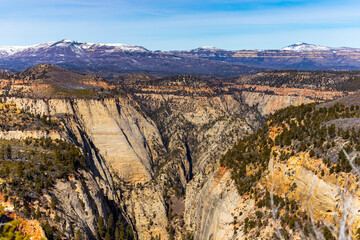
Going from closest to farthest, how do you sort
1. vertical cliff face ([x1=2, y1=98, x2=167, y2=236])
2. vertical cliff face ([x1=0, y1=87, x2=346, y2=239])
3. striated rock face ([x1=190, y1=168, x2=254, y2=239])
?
striated rock face ([x1=190, y1=168, x2=254, y2=239]) < vertical cliff face ([x1=0, y1=87, x2=346, y2=239]) < vertical cliff face ([x1=2, y1=98, x2=167, y2=236])

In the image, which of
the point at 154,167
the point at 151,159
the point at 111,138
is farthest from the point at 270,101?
the point at 111,138

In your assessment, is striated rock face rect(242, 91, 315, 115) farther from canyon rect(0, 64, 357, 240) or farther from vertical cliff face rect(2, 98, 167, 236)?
vertical cliff face rect(2, 98, 167, 236)

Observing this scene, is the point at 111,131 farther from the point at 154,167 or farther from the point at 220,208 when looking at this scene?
the point at 220,208

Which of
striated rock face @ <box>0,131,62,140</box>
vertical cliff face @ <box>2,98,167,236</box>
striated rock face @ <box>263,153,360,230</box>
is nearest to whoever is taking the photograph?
striated rock face @ <box>263,153,360,230</box>

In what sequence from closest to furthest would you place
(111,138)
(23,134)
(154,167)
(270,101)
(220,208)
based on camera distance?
(220,208) → (23,134) → (111,138) → (154,167) → (270,101)

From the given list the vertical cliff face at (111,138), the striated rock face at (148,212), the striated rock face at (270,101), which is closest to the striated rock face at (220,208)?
the striated rock face at (148,212)

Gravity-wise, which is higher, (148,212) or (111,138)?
(111,138)

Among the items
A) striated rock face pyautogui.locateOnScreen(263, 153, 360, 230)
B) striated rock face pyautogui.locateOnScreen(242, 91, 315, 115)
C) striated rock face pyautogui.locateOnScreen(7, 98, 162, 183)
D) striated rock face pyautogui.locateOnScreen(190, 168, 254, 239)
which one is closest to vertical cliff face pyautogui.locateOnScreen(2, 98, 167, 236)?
striated rock face pyautogui.locateOnScreen(7, 98, 162, 183)

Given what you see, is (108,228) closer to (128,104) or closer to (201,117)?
(128,104)

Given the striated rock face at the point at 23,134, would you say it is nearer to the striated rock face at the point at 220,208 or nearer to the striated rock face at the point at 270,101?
the striated rock face at the point at 220,208

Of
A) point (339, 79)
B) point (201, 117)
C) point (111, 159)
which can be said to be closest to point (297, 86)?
point (339, 79)

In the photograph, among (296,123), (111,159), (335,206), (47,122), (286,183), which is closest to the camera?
(335,206)
